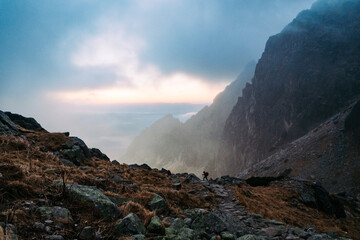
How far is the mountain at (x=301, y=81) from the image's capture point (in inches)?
4237

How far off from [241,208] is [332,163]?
6588cm

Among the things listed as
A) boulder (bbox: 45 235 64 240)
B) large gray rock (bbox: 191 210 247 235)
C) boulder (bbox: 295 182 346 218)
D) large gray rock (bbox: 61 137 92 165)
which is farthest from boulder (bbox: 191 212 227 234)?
boulder (bbox: 295 182 346 218)

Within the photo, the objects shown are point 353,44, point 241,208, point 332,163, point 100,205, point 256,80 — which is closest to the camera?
point 100,205

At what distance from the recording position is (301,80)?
121062 mm

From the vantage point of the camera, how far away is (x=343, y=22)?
12850 cm

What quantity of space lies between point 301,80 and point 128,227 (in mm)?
134447

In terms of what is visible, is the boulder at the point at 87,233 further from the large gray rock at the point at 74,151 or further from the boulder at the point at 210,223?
the large gray rock at the point at 74,151

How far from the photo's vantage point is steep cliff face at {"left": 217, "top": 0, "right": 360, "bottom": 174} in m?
108

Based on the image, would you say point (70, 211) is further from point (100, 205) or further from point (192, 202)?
point (192, 202)

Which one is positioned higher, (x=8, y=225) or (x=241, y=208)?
(x=8, y=225)

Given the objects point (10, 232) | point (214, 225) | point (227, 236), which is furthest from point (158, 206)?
point (10, 232)

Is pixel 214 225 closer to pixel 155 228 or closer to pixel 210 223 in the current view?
pixel 210 223

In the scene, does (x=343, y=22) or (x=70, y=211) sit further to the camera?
(x=343, y=22)

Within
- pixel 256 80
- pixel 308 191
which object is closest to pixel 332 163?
pixel 308 191
